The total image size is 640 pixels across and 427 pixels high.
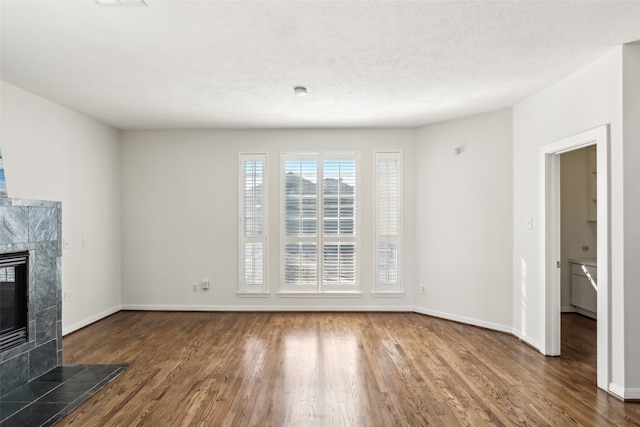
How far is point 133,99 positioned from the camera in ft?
13.9

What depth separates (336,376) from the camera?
10.8ft

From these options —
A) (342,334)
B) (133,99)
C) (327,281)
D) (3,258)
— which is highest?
(133,99)

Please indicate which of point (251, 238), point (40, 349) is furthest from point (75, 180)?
point (251, 238)

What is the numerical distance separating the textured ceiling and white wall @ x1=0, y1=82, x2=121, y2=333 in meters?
0.28

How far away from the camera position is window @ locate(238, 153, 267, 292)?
18.5 feet

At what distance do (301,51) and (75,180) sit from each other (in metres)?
3.48

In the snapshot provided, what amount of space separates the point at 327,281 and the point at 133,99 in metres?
3.43

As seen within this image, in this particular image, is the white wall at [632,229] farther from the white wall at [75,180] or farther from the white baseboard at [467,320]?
the white wall at [75,180]

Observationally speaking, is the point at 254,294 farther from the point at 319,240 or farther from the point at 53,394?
the point at 53,394

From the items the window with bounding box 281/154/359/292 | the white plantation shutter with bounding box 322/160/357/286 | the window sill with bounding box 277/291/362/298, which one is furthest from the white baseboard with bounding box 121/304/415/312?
the white plantation shutter with bounding box 322/160/357/286

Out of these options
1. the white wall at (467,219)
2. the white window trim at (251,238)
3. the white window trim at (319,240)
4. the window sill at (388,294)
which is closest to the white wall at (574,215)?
the white wall at (467,219)

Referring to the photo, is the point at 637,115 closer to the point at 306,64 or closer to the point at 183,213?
the point at 306,64

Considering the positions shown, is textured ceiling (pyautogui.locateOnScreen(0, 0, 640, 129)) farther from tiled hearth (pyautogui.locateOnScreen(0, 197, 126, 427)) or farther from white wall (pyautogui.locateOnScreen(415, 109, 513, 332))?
tiled hearth (pyautogui.locateOnScreen(0, 197, 126, 427))

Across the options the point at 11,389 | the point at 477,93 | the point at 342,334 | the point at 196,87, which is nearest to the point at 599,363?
the point at 342,334
